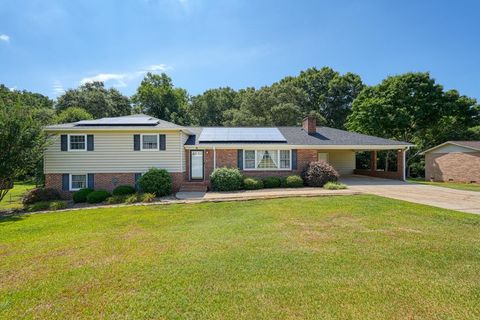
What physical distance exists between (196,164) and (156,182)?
3206 mm

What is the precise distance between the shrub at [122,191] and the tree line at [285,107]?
4439mm

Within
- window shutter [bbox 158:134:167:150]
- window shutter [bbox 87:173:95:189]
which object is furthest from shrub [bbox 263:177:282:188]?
window shutter [bbox 87:173:95:189]

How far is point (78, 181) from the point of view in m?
14.7

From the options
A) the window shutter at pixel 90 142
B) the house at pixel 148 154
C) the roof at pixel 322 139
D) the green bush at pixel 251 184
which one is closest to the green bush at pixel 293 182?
the house at pixel 148 154

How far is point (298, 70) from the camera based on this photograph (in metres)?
41.6

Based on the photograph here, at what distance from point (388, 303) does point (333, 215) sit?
4.86m

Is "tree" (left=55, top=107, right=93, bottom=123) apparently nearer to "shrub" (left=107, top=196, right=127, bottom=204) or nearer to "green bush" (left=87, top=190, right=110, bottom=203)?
"green bush" (left=87, top=190, right=110, bottom=203)

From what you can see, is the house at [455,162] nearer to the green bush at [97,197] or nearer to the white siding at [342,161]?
the white siding at [342,161]

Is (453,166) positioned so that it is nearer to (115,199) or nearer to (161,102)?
Result: (115,199)

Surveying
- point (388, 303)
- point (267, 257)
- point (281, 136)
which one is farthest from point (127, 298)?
point (281, 136)

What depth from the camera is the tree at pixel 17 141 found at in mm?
11930

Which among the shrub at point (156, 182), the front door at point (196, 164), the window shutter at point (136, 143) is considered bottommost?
the shrub at point (156, 182)

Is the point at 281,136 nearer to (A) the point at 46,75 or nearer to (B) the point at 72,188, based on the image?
(B) the point at 72,188

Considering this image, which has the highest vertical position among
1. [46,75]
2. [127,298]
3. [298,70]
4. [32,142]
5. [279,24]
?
[298,70]
